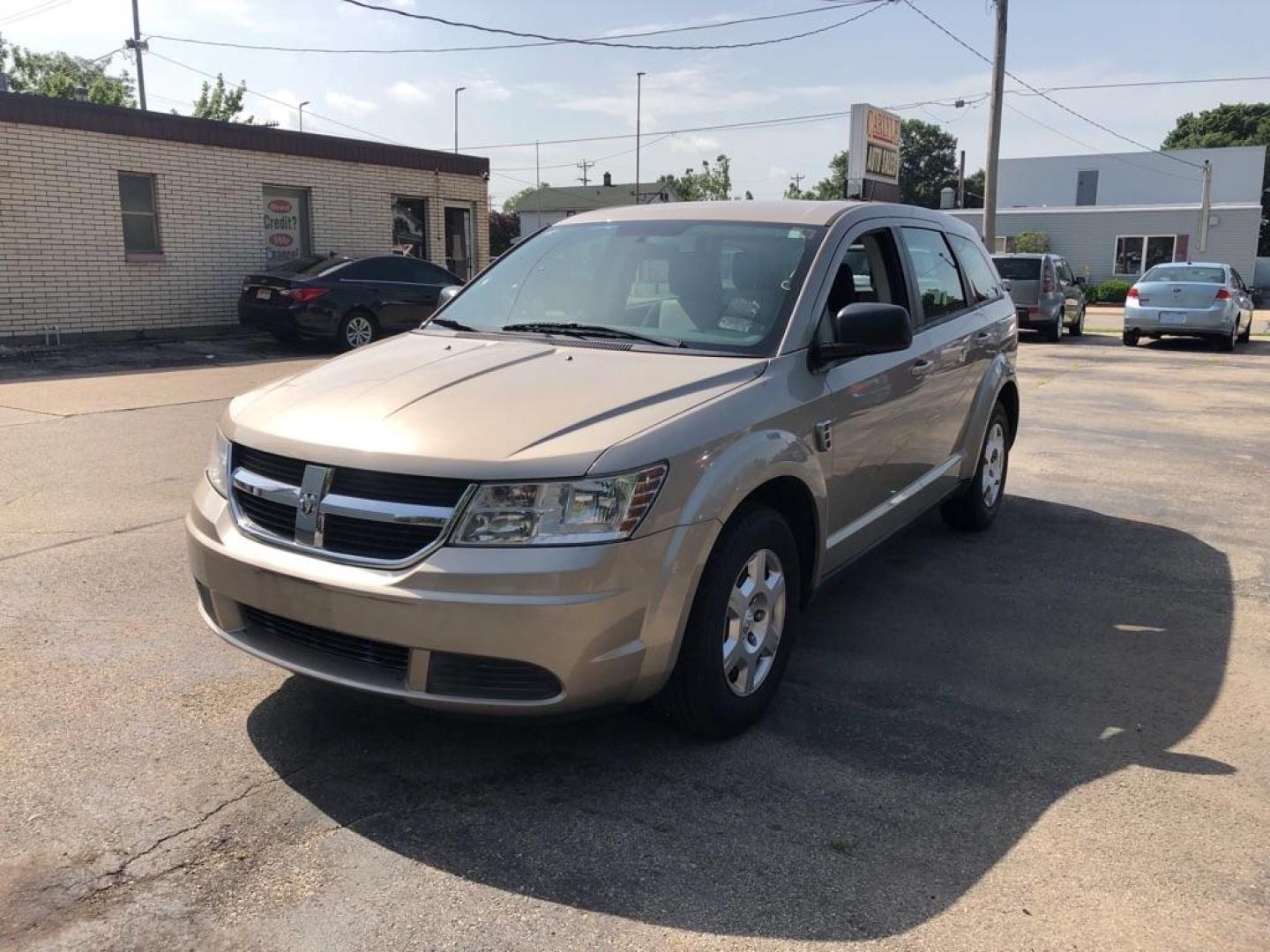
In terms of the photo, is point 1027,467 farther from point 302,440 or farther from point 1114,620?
point 302,440

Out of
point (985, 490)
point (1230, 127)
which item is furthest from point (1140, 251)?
point (1230, 127)

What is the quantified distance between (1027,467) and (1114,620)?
366cm

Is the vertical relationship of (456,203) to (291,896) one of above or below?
above

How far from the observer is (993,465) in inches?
250

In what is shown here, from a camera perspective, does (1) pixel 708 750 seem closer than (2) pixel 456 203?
Yes

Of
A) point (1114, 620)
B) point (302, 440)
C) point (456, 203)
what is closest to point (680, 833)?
point (302, 440)

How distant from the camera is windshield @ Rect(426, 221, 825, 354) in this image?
3.96 m

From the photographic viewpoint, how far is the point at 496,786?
323 cm

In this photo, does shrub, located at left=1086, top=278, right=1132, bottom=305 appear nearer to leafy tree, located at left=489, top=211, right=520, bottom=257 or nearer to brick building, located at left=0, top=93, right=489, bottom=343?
brick building, located at left=0, top=93, right=489, bottom=343

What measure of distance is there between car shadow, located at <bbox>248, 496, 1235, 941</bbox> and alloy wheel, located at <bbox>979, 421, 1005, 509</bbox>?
1351 millimetres

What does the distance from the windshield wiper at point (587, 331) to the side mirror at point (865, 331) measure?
0.56 meters

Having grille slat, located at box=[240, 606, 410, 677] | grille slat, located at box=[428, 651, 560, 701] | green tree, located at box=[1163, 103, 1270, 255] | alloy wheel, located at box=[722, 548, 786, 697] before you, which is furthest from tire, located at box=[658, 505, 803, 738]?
green tree, located at box=[1163, 103, 1270, 255]

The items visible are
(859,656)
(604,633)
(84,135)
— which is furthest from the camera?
(84,135)

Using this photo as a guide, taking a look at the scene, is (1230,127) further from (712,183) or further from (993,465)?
(993,465)
